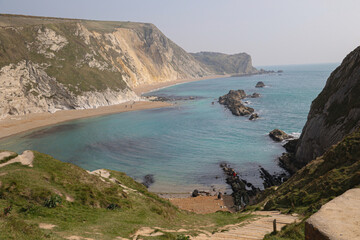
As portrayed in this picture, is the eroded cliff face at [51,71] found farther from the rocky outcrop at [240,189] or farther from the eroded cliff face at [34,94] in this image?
the rocky outcrop at [240,189]

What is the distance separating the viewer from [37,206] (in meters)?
15.1

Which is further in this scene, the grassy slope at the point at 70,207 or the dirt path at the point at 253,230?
the dirt path at the point at 253,230

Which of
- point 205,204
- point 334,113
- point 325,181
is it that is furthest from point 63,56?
point 325,181

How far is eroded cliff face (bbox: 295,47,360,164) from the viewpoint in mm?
35406

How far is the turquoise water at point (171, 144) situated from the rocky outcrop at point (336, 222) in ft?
86.3

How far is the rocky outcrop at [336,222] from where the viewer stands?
1065cm

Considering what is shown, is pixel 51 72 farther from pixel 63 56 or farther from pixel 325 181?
pixel 325 181

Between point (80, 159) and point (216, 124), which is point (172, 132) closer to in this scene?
point (216, 124)

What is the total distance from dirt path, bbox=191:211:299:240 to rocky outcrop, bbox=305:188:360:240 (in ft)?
13.1

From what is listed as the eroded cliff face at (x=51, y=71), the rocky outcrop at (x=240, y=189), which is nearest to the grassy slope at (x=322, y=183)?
the rocky outcrop at (x=240, y=189)

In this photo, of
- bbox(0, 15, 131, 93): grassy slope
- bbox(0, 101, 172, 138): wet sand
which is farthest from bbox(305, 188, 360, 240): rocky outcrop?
bbox(0, 15, 131, 93): grassy slope

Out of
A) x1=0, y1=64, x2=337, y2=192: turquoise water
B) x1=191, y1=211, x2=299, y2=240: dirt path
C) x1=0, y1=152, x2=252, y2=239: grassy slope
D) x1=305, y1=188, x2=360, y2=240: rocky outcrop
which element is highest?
x1=305, y1=188, x2=360, y2=240: rocky outcrop

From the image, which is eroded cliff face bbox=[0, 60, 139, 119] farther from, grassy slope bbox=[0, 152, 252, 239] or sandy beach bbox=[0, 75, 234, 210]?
grassy slope bbox=[0, 152, 252, 239]

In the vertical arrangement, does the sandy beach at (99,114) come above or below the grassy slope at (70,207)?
below
